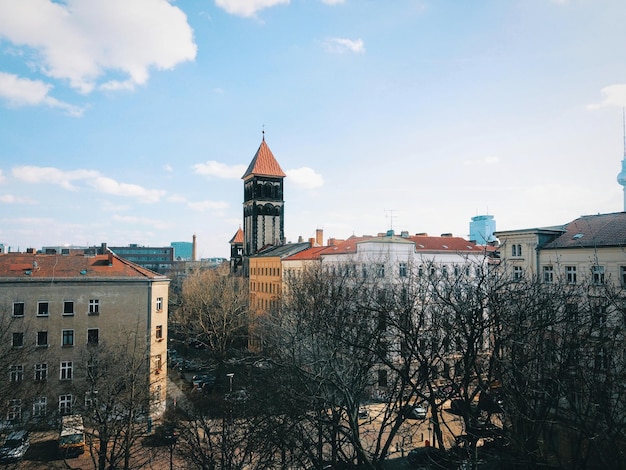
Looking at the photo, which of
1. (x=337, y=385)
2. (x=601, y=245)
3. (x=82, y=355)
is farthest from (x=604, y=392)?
(x=82, y=355)

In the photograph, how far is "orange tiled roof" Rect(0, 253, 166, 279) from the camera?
31.0 metres

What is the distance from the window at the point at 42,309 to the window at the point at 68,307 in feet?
3.53

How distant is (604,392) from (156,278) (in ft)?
92.0

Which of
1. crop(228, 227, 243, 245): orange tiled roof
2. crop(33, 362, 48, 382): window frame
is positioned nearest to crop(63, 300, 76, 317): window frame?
crop(33, 362, 48, 382): window frame

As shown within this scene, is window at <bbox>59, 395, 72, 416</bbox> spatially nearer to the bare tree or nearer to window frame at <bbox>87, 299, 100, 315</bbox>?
window frame at <bbox>87, 299, 100, 315</bbox>

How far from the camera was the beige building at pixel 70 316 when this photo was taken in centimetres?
2959

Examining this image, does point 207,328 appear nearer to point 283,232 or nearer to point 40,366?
point 40,366

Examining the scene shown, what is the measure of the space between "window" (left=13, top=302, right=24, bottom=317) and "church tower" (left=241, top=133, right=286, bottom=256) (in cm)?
4230

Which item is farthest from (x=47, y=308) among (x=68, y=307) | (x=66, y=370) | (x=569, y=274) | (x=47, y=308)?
(x=569, y=274)

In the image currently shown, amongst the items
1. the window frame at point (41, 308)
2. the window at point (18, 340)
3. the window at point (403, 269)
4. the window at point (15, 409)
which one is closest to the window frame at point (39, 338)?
the window at point (18, 340)

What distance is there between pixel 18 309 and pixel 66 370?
5.07 meters

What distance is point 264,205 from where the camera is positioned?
72.2 meters

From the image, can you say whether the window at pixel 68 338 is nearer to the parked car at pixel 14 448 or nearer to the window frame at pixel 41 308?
the window frame at pixel 41 308

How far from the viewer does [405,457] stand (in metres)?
25.7
